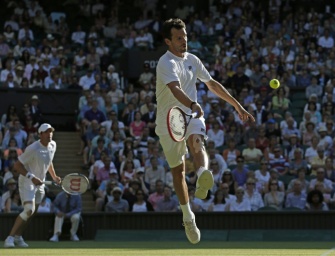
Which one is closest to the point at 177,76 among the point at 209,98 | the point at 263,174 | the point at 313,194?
the point at 313,194

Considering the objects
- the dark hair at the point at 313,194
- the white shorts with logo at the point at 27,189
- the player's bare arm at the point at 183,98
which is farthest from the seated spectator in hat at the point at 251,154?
the player's bare arm at the point at 183,98

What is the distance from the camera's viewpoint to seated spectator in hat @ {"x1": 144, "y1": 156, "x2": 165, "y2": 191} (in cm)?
2166

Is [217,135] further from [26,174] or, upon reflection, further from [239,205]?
[26,174]

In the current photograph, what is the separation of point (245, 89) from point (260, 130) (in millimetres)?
2090

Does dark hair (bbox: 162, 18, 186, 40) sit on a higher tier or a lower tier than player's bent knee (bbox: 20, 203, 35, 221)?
higher

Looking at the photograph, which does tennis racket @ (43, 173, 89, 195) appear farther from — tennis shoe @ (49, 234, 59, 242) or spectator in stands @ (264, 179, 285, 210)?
spectator in stands @ (264, 179, 285, 210)

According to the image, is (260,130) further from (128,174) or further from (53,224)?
(53,224)

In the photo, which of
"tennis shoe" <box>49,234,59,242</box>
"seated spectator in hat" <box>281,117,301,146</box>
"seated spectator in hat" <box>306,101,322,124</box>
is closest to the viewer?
"tennis shoe" <box>49,234,59,242</box>

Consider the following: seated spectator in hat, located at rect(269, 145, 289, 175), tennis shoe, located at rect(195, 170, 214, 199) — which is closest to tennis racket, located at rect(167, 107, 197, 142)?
tennis shoe, located at rect(195, 170, 214, 199)

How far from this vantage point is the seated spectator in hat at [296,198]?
2055 centimetres

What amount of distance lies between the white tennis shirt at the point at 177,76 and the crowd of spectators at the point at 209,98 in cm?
888

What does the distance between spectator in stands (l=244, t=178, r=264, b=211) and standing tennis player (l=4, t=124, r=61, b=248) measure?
4.90 meters

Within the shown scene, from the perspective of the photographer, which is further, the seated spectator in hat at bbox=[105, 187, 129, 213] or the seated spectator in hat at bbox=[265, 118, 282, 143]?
the seated spectator in hat at bbox=[265, 118, 282, 143]

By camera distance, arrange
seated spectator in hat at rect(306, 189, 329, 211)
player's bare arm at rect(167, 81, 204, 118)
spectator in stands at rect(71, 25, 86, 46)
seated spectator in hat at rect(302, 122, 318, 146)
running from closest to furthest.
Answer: player's bare arm at rect(167, 81, 204, 118)
seated spectator in hat at rect(306, 189, 329, 211)
seated spectator in hat at rect(302, 122, 318, 146)
spectator in stands at rect(71, 25, 86, 46)
